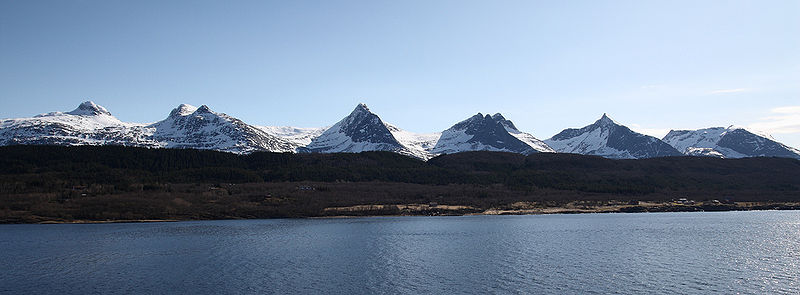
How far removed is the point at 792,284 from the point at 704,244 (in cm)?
3748

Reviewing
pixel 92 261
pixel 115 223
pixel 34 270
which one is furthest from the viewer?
pixel 115 223

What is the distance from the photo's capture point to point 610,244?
101 meters

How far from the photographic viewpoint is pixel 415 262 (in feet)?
275

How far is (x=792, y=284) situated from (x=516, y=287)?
93.8 ft

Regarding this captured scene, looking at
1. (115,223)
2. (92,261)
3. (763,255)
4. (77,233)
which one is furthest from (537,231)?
(115,223)

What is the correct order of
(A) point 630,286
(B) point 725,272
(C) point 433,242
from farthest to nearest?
(C) point 433,242 < (B) point 725,272 < (A) point 630,286

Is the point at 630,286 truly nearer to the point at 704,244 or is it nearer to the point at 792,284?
the point at 792,284

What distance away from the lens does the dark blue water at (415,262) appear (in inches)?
2547

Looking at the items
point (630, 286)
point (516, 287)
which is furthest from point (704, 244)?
point (516, 287)

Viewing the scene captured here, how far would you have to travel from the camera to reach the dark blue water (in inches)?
2547

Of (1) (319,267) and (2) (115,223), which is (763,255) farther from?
(2) (115,223)

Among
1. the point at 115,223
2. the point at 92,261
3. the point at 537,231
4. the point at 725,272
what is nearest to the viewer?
the point at 725,272

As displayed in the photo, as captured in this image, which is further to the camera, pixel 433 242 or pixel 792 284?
pixel 433 242

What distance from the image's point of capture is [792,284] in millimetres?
62062
